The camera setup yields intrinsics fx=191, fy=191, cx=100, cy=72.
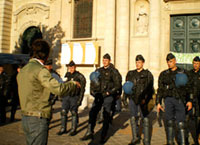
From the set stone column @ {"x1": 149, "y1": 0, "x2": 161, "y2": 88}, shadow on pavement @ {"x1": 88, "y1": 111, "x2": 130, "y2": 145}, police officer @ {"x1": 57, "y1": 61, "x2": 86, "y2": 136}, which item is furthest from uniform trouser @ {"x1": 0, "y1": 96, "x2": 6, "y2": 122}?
stone column @ {"x1": 149, "y1": 0, "x2": 161, "y2": 88}

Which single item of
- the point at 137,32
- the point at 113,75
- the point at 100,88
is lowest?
the point at 100,88

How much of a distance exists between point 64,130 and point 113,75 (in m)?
2.21

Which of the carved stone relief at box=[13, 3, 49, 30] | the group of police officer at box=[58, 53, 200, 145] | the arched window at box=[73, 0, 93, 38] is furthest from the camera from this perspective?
the carved stone relief at box=[13, 3, 49, 30]

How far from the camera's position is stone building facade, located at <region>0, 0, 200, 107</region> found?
13.2 metres

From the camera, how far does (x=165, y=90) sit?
14.8 ft

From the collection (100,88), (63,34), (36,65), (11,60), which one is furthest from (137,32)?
(36,65)

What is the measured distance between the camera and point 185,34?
43.7 ft

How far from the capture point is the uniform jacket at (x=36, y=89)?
2.33 meters

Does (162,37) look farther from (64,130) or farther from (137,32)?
(64,130)

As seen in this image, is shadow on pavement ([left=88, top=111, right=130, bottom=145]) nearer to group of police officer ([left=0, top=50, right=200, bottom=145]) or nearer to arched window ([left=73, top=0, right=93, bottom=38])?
group of police officer ([left=0, top=50, right=200, bottom=145])

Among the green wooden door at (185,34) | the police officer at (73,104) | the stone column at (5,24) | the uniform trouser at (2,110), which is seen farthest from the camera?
the stone column at (5,24)

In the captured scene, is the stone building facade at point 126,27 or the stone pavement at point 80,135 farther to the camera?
the stone building facade at point 126,27

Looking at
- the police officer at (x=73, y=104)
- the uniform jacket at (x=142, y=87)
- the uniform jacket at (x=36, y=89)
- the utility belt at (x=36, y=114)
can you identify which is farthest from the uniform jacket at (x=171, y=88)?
the utility belt at (x=36, y=114)

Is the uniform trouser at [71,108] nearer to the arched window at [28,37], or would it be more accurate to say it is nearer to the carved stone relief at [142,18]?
the carved stone relief at [142,18]
